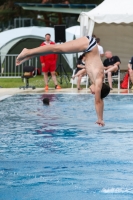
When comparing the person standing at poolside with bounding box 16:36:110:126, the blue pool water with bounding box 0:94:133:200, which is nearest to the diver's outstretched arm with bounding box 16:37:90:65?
the person standing at poolside with bounding box 16:36:110:126

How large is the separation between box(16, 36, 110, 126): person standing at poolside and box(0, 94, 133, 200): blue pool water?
26.3 inches

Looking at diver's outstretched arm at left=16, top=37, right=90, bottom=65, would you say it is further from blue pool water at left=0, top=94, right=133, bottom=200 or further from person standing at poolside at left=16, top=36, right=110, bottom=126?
blue pool water at left=0, top=94, right=133, bottom=200

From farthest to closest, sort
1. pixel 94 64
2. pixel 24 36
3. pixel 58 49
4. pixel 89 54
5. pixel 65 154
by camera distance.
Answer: pixel 24 36
pixel 94 64
pixel 89 54
pixel 58 49
pixel 65 154

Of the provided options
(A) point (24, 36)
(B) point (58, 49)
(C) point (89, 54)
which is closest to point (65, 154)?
(B) point (58, 49)

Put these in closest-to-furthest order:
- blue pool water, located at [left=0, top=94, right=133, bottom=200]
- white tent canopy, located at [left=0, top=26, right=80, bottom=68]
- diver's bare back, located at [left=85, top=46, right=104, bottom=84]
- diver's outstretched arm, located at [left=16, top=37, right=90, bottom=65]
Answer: blue pool water, located at [left=0, top=94, right=133, bottom=200] < diver's outstretched arm, located at [left=16, top=37, right=90, bottom=65] < diver's bare back, located at [left=85, top=46, right=104, bottom=84] < white tent canopy, located at [left=0, top=26, right=80, bottom=68]

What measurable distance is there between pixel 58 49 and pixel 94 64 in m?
1.02

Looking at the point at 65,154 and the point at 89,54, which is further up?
the point at 89,54

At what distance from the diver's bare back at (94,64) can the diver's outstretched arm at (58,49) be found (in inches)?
13.7

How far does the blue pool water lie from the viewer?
6773 mm

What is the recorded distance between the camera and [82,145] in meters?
9.93

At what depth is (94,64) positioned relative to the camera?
39.4ft

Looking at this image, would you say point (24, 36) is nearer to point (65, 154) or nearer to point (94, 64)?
point (94, 64)

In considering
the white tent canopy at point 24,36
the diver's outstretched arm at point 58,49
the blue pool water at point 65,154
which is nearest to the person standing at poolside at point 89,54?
the diver's outstretched arm at point 58,49

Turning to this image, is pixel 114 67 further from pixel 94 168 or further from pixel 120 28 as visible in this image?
pixel 94 168
